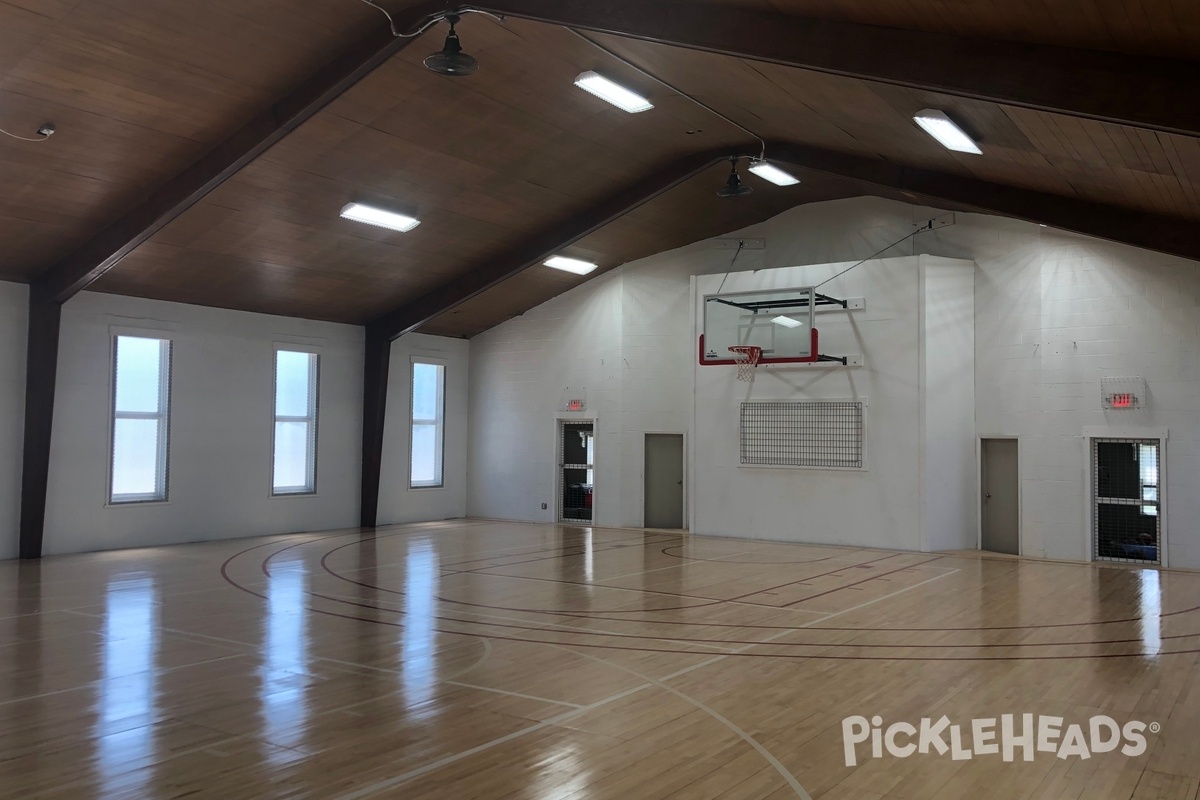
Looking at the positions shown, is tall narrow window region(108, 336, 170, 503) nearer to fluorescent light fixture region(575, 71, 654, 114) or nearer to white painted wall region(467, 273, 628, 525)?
white painted wall region(467, 273, 628, 525)

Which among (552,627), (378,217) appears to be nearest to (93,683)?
(552,627)

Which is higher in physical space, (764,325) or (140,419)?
(764,325)

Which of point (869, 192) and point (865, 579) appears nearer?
point (865, 579)

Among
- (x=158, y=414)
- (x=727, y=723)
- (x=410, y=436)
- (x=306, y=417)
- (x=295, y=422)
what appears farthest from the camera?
(x=410, y=436)

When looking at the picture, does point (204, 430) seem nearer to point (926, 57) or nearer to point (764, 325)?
point (764, 325)

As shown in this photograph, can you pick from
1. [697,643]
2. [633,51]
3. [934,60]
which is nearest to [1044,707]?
[697,643]

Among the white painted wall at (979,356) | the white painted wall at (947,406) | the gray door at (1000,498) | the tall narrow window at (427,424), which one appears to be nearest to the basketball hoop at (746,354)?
the white painted wall at (979,356)

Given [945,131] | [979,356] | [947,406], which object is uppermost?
[945,131]

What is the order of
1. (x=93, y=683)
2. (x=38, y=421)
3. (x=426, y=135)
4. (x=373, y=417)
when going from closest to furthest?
1. (x=93, y=683)
2. (x=426, y=135)
3. (x=38, y=421)
4. (x=373, y=417)

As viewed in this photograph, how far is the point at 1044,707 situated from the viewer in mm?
5832

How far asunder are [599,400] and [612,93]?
777 cm

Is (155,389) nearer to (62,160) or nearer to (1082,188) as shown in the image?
(62,160)

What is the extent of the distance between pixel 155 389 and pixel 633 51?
8824 millimetres

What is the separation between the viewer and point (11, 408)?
39.9 feet
